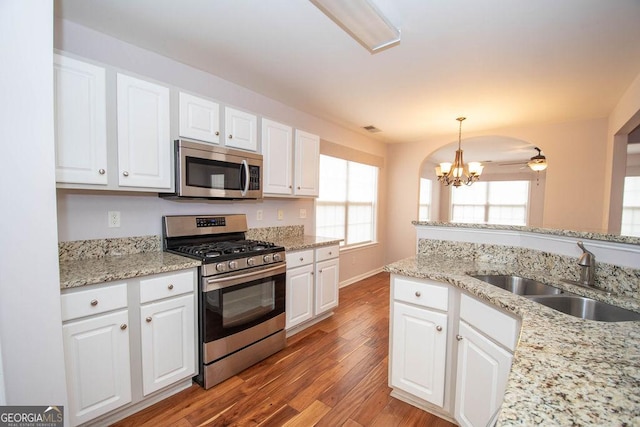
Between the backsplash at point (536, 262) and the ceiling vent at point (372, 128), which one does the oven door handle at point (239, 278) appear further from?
the ceiling vent at point (372, 128)

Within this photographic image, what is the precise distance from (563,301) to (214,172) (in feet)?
8.14

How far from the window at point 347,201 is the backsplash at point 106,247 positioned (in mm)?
2317

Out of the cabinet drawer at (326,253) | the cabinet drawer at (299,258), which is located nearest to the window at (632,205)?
the cabinet drawer at (326,253)

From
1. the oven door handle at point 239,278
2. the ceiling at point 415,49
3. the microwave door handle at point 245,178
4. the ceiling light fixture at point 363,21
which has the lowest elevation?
the oven door handle at point 239,278

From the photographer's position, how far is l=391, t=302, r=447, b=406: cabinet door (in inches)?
69.5

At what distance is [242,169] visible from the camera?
2545mm

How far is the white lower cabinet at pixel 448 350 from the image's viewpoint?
1.38 meters

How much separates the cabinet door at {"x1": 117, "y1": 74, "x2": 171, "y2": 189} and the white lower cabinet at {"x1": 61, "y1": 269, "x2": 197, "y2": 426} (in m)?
0.72

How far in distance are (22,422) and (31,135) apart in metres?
1.34

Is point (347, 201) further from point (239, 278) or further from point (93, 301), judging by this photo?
point (93, 301)

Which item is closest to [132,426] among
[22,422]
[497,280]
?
[22,422]

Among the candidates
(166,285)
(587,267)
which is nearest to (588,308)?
(587,267)

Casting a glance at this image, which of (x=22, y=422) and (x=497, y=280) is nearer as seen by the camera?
(x=22, y=422)

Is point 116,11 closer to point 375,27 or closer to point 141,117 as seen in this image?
point 141,117
